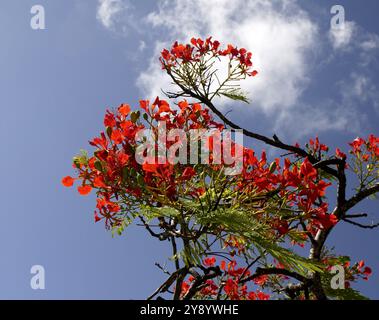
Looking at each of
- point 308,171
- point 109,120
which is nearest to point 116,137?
point 109,120

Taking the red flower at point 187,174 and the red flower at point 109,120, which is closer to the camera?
the red flower at point 187,174

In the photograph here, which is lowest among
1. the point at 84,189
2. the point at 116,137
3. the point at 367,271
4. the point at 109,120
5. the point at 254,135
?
the point at 367,271

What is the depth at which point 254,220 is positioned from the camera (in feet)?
8.18

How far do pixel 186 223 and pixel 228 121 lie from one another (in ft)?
7.65

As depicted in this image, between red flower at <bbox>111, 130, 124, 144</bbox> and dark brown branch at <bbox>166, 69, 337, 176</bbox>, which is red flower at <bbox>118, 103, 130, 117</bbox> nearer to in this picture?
red flower at <bbox>111, 130, 124, 144</bbox>

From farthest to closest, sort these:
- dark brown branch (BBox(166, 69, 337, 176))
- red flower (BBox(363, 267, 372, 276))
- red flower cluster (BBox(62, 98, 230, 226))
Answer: red flower (BBox(363, 267, 372, 276))
dark brown branch (BBox(166, 69, 337, 176))
red flower cluster (BBox(62, 98, 230, 226))

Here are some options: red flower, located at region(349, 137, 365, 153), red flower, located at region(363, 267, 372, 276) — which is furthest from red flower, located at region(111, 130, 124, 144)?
red flower, located at region(363, 267, 372, 276)

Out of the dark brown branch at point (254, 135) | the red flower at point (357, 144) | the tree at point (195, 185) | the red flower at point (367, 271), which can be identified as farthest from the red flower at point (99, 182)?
the red flower at point (367, 271)

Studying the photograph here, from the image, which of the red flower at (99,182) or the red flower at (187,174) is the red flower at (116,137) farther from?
the red flower at (187,174)

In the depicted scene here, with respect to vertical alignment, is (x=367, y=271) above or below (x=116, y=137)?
below

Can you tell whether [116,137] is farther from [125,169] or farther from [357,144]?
[357,144]

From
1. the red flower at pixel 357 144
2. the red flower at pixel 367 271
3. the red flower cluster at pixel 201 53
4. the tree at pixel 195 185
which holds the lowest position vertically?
the red flower at pixel 367 271
